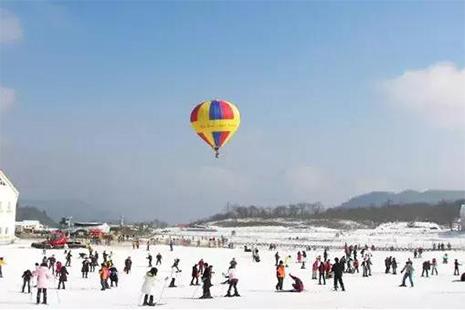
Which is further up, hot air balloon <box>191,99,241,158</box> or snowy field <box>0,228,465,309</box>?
hot air balloon <box>191,99,241,158</box>

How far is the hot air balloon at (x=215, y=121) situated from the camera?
167ft

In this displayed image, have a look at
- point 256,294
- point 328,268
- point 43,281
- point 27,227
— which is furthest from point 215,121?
point 27,227

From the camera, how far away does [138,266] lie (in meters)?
39.2

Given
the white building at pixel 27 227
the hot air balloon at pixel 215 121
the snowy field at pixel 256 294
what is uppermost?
the hot air balloon at pixel 215 121

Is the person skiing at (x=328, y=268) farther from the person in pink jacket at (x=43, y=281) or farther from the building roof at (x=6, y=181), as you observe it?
the building roof at (x=6, y=181)

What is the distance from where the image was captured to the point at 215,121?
51031mm

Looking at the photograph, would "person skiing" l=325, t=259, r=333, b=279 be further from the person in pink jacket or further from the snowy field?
the person in pink jacket

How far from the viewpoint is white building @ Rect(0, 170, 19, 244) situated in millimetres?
62000

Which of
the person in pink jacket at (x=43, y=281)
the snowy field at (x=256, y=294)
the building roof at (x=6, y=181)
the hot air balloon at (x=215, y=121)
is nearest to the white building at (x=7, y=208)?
the building roof at (x=6, y=181)

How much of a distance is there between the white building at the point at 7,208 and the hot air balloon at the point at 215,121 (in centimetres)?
2330

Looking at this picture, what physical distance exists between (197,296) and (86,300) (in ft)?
12.3

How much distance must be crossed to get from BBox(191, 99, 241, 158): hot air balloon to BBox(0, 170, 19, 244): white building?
76.5 ft

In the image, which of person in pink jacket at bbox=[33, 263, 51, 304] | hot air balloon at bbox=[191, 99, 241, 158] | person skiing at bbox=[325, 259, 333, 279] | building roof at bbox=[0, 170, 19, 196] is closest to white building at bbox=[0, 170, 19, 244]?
building roof at bbox=[0, 170, 19, 196]

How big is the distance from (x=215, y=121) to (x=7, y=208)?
26055 millimetres
